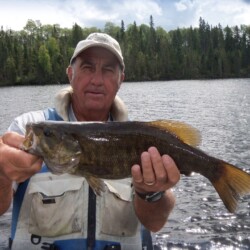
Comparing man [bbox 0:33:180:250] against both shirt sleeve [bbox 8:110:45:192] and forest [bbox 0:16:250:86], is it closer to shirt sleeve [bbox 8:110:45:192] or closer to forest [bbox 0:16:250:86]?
shirt sleeve [bbox 8:110:45:192]

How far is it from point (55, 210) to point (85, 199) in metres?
0.35

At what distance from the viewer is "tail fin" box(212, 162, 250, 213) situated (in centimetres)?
388

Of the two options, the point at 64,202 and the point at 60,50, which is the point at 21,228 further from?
the point at 60,50

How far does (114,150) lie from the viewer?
3748mm

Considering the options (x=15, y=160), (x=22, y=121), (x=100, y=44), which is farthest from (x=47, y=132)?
(x=100, y=44)

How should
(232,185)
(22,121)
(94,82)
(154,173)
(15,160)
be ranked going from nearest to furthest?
1. (15,160)
2. (154,173)
3. (232,185)
4. (22,121)
5. (94,82)

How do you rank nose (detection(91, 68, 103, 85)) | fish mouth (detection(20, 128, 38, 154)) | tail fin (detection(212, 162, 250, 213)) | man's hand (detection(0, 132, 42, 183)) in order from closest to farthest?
man's hand (detection(0, 132, 42, 183)) → fish mouth (detection(20, 128, 38, 154)) → tail fin (detection(212, 162, 250, 213)) → nose (detection(91, 68, 103, 85))

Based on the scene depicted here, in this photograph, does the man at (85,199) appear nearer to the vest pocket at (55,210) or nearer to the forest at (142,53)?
the vest pocket at (55,210)

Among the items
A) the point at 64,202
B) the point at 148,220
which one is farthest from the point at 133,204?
the point at 64,202

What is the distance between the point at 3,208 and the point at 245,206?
7407 millimetres

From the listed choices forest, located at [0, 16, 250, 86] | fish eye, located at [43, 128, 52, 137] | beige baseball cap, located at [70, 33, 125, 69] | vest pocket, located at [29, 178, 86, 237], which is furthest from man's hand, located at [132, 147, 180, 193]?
forest, located at [0, 16, 250, 86]

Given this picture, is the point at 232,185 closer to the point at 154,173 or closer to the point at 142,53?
the point at 154,173

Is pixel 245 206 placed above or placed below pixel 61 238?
below

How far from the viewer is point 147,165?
369 centimetres
